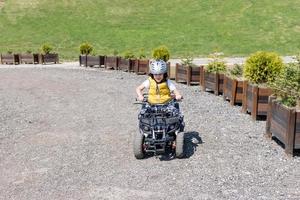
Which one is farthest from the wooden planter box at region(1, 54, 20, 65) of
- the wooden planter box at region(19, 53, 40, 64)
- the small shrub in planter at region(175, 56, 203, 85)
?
the small shrub in planter at region(175, 56, 203, 85)

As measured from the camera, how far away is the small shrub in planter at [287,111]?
9430 millimetres

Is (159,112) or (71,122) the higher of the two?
(159,112)

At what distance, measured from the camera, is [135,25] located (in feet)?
160

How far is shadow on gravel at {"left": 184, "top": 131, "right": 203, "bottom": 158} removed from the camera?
32.6ft

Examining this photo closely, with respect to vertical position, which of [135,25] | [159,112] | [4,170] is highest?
[135,25]

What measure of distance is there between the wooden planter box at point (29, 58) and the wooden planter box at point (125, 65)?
37.6 ft

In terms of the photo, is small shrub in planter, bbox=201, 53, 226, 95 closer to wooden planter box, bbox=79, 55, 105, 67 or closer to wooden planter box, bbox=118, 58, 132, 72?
wooden planter box, bbox=118, 58, 132, 72

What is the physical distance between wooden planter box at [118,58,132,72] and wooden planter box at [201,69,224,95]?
834 cm

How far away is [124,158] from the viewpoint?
9.70 m

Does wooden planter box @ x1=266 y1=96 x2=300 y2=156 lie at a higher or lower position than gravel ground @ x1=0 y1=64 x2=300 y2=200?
higher

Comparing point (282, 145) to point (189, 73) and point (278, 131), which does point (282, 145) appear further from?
point (189, 73)

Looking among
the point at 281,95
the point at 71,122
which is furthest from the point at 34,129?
the point at 281,95

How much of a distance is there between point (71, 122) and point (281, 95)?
19.5ft

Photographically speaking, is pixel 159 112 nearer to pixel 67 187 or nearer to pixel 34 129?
pixel 67 187
